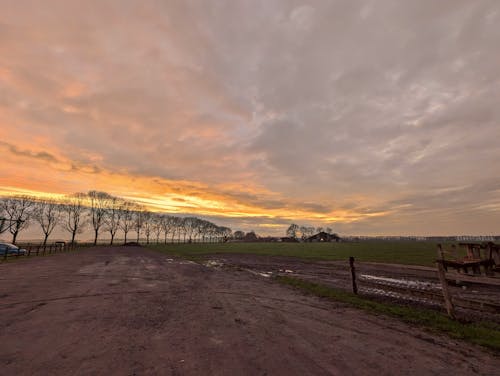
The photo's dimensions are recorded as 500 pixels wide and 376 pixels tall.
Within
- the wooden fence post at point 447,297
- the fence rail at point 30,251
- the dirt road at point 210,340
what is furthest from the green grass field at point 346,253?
the fence rail at point 30,251

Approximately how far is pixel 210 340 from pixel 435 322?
7.65m

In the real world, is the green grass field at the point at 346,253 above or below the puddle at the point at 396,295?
below

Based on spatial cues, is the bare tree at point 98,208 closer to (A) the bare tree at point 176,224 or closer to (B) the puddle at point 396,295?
(A) the bare tree at point 176,224

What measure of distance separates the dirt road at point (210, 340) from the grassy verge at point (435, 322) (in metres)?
0.65

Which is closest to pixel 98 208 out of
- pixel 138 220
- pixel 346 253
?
pixel 138 220

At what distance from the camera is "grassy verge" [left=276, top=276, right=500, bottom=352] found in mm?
6832

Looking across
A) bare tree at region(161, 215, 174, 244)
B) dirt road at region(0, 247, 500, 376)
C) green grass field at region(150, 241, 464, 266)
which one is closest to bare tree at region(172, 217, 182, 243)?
bare tree at region(161, 215, 174, 244)

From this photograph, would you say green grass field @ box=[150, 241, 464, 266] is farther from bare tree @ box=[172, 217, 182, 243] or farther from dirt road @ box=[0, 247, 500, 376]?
bare tree @ box=[172, 217, 182, 243]

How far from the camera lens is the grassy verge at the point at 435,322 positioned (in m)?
6.83

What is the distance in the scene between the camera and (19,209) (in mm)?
71312

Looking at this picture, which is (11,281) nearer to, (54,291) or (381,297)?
(54,291)

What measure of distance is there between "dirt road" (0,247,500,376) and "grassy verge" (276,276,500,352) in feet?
2.15

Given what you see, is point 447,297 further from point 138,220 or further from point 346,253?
point 138,220

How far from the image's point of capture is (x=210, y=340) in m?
6.25
